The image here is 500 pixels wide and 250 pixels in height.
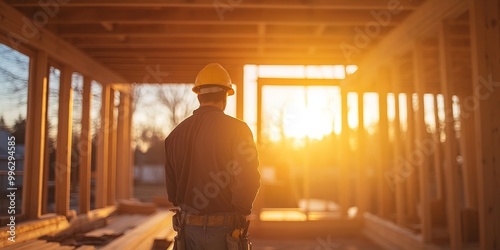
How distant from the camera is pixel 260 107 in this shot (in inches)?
340

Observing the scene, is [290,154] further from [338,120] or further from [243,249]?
[243,249]

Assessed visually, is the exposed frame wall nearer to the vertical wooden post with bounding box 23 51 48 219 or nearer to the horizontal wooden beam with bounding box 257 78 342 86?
the vertical wooden post with bounding box 23 51 48 219

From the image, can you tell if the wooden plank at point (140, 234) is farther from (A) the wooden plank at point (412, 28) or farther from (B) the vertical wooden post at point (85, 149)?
(A) the wooden plank at point (412, 28)

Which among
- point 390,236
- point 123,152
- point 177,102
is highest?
point 177,102

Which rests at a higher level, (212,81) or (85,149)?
(212,81)

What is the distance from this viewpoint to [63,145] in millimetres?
7004

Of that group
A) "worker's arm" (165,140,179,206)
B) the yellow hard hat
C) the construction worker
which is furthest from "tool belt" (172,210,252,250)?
the yellow hard hat

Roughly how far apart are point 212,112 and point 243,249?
0.89m

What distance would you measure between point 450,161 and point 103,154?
258 inches

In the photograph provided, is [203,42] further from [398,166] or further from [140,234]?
[398,166]

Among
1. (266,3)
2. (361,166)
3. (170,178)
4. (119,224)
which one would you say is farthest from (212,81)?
(361,166)

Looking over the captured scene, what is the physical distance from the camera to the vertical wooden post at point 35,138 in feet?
19.5

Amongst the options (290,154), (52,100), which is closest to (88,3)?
(52,100)

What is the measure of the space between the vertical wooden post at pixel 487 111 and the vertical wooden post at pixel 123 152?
8201 mm
